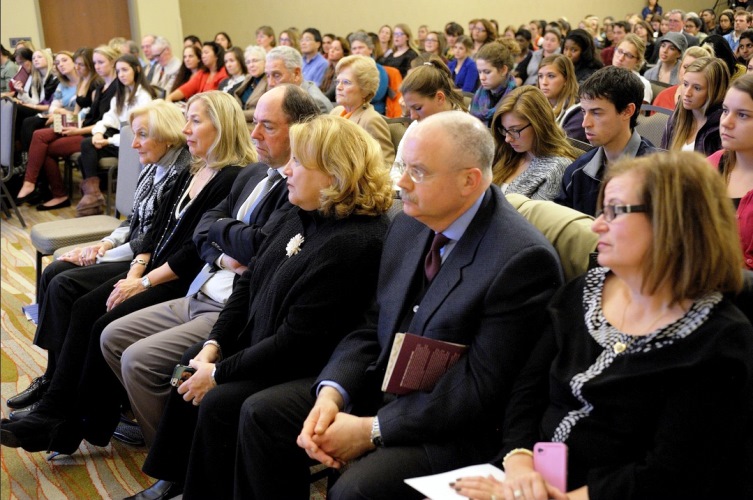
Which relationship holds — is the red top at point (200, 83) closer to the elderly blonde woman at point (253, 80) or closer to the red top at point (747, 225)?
the elderly blonde woman at point (253, 80)

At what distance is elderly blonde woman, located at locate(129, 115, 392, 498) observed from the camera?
2102 millimetres

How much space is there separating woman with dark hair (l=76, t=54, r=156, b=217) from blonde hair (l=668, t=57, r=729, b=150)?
4.32m

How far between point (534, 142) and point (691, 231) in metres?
1.59

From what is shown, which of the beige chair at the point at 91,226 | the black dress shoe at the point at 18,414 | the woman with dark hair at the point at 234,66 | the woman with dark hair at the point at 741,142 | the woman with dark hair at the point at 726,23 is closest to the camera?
the woman with dark hair at the point at 741,142

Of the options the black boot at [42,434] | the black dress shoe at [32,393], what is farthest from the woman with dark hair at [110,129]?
the black boot at [42,434]

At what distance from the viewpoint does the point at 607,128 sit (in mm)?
2822

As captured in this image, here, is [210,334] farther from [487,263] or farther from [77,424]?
[487,263]

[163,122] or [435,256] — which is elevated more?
[163,122]

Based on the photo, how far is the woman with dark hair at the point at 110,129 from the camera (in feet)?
21.0

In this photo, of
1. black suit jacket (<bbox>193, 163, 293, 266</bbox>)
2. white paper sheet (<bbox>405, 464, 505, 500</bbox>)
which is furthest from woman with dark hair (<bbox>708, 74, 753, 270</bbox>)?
black suit jacket (<bbox>193, 163, 293, 266</bbox>)

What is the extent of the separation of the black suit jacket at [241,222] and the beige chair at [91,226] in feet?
3.58

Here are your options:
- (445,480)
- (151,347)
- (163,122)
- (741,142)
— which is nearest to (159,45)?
(163,122)

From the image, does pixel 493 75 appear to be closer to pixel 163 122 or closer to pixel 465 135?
pixel 163 122

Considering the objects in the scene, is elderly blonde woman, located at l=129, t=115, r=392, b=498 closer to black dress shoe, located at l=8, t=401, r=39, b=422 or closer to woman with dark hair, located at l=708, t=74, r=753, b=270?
black dress shoe, located at l=8, t=401, r=39, b=422
